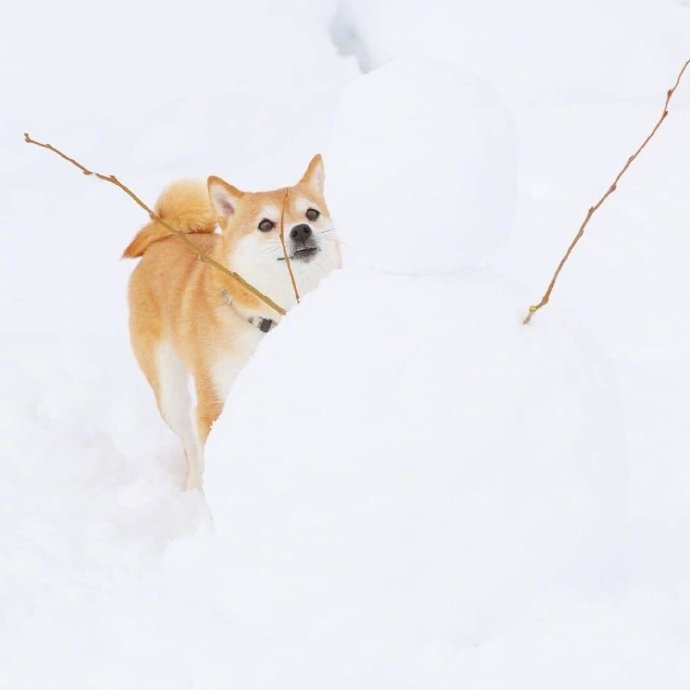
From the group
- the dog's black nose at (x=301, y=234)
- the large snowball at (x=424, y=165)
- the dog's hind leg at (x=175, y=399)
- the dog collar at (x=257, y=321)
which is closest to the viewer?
the large snowball at (x=424, y=165)

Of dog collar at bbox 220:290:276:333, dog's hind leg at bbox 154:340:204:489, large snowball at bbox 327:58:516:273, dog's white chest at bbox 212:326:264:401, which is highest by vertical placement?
large snowball at bbox 327:58:516:273

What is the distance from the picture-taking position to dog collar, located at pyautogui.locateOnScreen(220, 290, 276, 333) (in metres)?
3.04

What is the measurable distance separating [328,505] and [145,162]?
404 cm

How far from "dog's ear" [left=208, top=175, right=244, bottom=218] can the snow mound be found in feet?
4.71

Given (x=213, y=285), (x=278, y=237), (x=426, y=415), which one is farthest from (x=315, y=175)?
(x=426, y=415)

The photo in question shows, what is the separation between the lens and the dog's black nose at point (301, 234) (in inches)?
114

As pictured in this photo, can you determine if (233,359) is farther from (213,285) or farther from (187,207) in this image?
(187,207)

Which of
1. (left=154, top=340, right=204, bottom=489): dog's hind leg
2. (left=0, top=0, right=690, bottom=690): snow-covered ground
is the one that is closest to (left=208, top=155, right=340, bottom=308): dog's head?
(left=154, top=340, right=204, bottom=489): dog's hind leg

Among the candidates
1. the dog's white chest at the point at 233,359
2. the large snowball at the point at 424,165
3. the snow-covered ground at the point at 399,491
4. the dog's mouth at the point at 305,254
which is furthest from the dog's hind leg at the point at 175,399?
the large snowball at the point at 424,165

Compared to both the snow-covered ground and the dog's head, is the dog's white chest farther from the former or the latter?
the snow-covered ground

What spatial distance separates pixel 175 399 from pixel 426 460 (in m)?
2.02

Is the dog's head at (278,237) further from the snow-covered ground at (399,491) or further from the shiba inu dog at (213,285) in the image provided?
the snow-covered ground at (399,491)

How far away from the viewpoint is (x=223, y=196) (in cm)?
314

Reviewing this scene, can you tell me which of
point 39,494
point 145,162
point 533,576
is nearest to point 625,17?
point 145,162
